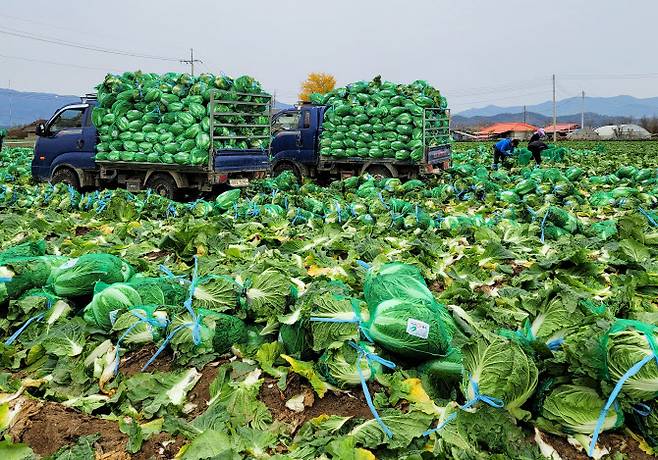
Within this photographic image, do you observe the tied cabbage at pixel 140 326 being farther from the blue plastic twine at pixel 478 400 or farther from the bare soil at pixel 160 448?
the blue plastic twine at pixel 478 400

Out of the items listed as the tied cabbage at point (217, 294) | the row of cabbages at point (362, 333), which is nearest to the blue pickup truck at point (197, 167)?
the row of cabbages at point (362, 333)

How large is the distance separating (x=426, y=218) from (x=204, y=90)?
5.77m

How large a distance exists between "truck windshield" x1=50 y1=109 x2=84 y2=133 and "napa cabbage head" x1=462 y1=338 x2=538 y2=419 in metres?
11.7

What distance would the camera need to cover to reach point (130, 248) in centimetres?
524

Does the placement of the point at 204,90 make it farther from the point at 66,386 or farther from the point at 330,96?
the point at 66,386

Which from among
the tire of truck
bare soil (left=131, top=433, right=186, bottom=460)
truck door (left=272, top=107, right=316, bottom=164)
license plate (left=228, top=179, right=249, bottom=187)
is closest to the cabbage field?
bare soil (left=131, top=433, right=186, bottom=460)

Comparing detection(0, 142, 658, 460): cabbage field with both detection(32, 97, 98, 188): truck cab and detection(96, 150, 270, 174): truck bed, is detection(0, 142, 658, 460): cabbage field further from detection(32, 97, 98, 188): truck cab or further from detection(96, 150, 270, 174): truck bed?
detection(32, 97, 98, 188): truck cab

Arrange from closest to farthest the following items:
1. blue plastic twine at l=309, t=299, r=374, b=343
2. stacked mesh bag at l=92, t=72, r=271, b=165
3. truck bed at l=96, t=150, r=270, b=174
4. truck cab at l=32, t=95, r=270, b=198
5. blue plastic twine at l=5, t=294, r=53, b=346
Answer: blue plastic twine at l=309, t=299, r=374, b=343, blue plastic twine at l=5, t=294, r=53, b=346, stacked mesh bag at l=92, t=72, r=271, b=165, truck bed at l=96, t=150, r=270, b=174, truck cab at l=32, t=95, r=270, b=198

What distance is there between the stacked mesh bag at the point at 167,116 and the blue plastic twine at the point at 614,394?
912 centimetres

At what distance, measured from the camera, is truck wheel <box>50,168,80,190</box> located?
38.5ft

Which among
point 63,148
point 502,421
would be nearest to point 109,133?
point 63,148

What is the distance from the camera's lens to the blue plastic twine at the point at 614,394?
2.23 metres

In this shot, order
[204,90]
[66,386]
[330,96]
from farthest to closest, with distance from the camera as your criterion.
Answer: [330,96] < [204,90] < [66,386]

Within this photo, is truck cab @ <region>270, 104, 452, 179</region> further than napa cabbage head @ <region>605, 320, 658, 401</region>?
Yes
